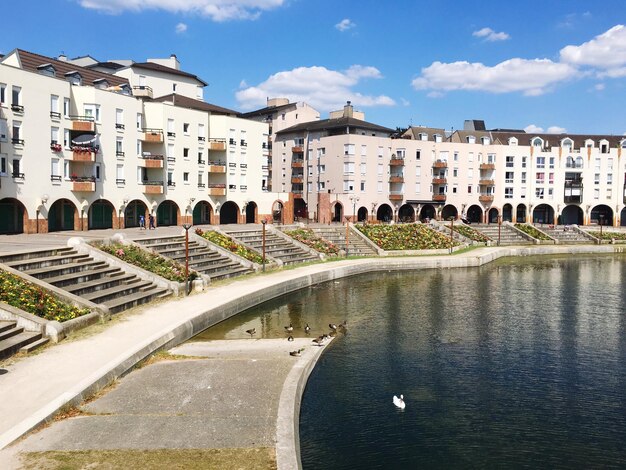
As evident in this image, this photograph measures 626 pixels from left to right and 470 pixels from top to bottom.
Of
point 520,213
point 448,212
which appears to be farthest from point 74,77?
point 520,213

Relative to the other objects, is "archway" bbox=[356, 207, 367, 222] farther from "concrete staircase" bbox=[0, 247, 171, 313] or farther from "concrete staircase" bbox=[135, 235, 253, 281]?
"concrete staircase" bbox=[0, 247, 171, 313]

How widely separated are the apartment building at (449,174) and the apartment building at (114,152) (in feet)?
53.9

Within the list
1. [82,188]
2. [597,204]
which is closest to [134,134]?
[82,188]

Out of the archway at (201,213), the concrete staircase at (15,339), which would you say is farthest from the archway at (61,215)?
the concrete staircase at (15,339)

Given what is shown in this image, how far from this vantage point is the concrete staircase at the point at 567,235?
73500mm

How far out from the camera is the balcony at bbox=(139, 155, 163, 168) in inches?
2283

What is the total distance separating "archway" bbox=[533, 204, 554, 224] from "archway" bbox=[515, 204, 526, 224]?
282 cm

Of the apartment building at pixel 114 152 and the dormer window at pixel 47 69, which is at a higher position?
the dormer window at pixel 47 69

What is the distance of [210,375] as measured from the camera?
1778 centimetres

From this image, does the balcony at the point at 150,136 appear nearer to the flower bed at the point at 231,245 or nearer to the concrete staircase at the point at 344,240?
the flower bed at the point at 231,245

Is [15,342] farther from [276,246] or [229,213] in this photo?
[229,213]

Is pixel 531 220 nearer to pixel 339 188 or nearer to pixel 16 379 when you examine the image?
pixel 339 188

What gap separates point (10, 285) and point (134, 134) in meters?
37.0

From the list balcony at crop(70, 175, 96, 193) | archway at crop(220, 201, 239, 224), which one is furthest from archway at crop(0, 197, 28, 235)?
archway at crop(220, 201, 239, 224)
